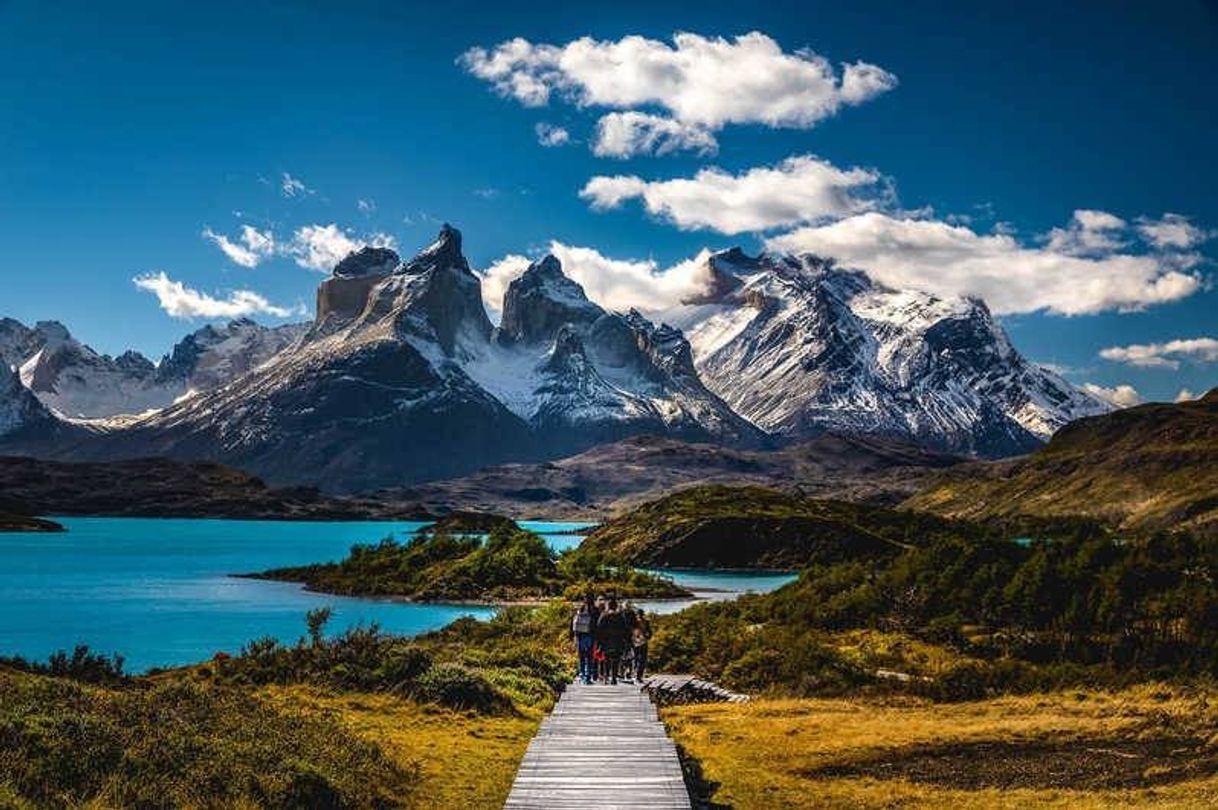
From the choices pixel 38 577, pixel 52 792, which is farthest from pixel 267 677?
pixel 38 577

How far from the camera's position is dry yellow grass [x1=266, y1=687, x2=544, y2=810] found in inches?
1005

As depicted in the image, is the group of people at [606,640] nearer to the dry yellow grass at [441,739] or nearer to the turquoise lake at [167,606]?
the dry yellow grass at [441,739]

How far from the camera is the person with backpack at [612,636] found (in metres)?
36.1

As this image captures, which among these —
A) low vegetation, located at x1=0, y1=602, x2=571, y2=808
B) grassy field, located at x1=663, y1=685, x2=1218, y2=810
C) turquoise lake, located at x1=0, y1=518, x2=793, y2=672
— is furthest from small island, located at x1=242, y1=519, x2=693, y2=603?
grassy field, located at x1=663, y1=685, x2=1218, y2=810

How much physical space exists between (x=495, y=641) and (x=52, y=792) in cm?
3865

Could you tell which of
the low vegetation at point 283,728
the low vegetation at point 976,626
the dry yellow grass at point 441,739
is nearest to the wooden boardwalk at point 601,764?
the dry yellow grass at point 441,739

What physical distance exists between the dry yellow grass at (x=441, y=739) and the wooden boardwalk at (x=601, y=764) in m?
2.00

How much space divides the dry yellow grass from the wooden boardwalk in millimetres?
2000

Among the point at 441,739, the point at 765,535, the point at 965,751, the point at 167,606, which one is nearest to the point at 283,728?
the point at 441,739

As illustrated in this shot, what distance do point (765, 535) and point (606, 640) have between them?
425 ft

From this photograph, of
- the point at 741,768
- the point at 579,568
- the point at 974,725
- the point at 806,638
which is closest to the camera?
the point at 741,768

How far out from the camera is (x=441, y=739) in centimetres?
3120

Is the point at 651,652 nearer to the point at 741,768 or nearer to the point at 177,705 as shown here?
the point at 741,768

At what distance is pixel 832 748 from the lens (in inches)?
1227
